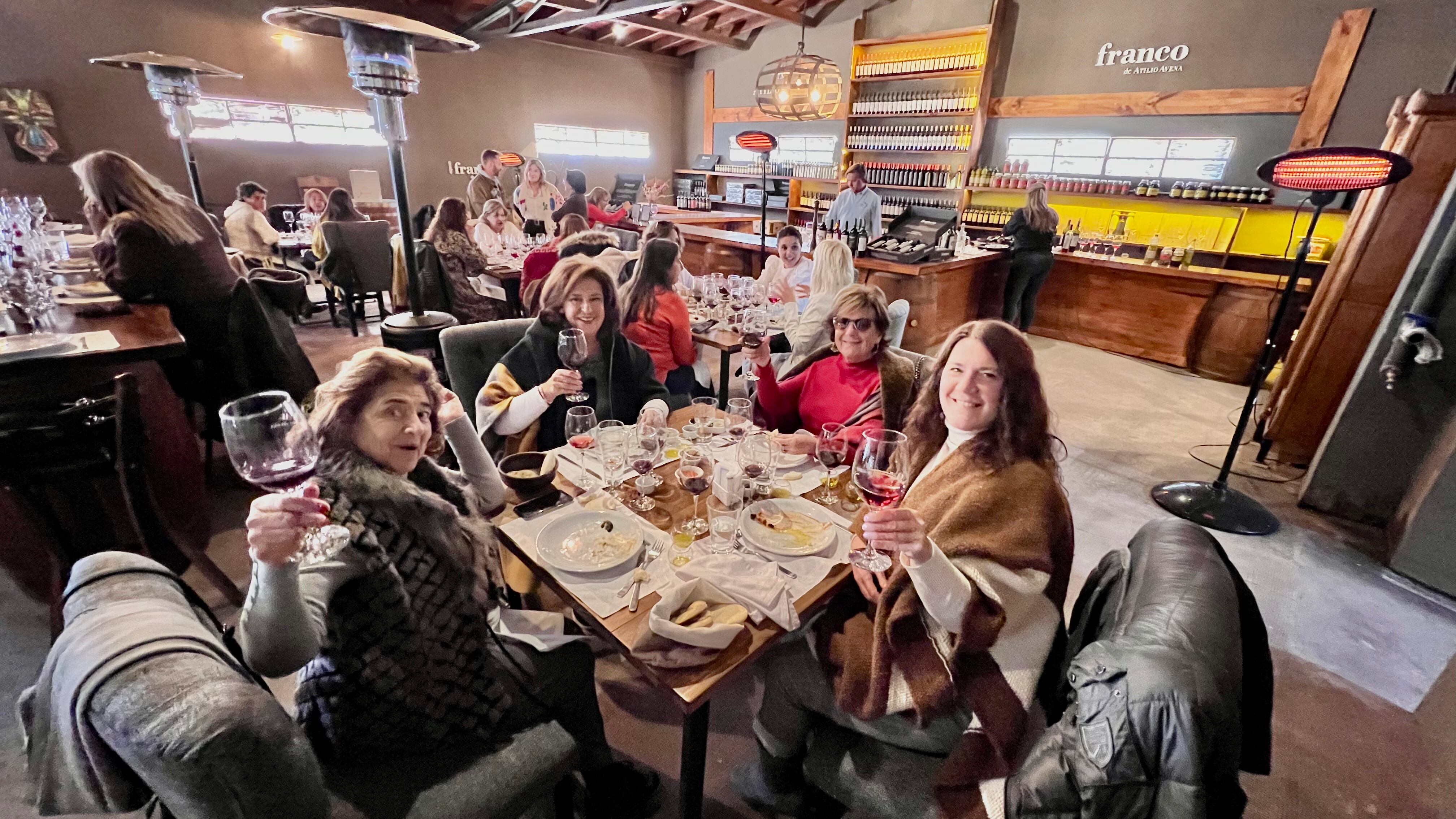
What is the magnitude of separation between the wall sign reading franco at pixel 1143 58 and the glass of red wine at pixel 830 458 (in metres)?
6.43

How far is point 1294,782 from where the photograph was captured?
180 centimetres

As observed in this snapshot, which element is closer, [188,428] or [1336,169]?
[1336,169]

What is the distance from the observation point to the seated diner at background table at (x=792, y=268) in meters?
4.31

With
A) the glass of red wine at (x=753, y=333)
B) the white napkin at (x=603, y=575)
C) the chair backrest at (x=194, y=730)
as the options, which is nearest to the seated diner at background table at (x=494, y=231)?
the glass of red wine at (x=753, y=333)

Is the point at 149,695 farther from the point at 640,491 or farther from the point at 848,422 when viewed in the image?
the point at 848,422

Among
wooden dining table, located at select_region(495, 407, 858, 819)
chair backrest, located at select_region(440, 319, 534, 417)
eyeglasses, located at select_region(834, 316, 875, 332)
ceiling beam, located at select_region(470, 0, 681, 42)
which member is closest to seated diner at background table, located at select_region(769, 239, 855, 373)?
eyeglasses, located at select_region(834, 316, 875, 332)

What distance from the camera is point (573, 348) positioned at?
1973 millimetres

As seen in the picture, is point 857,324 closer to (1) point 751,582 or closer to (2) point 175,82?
(1) point 751,582

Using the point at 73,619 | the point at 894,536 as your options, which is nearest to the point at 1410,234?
the point at 894,536

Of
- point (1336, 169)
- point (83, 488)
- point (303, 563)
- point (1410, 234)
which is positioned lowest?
point (83, 488)

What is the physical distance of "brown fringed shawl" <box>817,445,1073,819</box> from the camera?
1.18 meters

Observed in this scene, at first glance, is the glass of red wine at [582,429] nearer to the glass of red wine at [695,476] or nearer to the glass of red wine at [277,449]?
the glass of red wine at [695,476]

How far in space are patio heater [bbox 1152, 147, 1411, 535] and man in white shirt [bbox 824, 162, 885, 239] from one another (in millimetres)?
3503

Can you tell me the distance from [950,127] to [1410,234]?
16.5 feet
